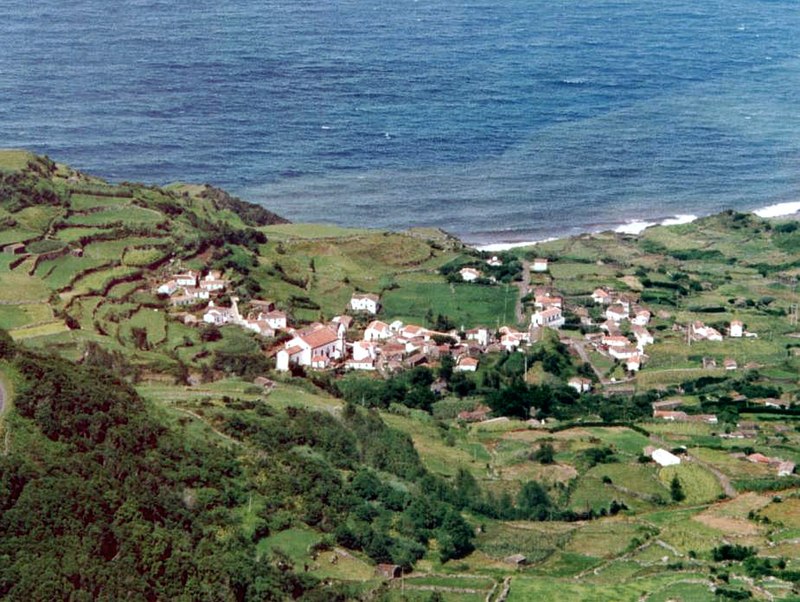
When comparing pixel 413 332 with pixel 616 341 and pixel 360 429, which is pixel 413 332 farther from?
pixel 360 429

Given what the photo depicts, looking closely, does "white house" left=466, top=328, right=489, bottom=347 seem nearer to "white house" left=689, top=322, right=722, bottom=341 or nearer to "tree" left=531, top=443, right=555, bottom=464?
"white house" left=689, top=322, right=722, bottom=341

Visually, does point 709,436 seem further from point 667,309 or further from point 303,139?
point 303,139

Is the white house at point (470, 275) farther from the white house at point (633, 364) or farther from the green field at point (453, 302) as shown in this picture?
the white house at point (633, 364)

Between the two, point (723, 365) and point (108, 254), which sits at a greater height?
point (108, 254)

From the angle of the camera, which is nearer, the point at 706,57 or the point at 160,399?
the point at 160,399

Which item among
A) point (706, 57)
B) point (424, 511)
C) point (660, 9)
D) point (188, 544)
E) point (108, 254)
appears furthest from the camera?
point (660, 9)

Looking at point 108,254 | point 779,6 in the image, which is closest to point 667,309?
point 108,254
